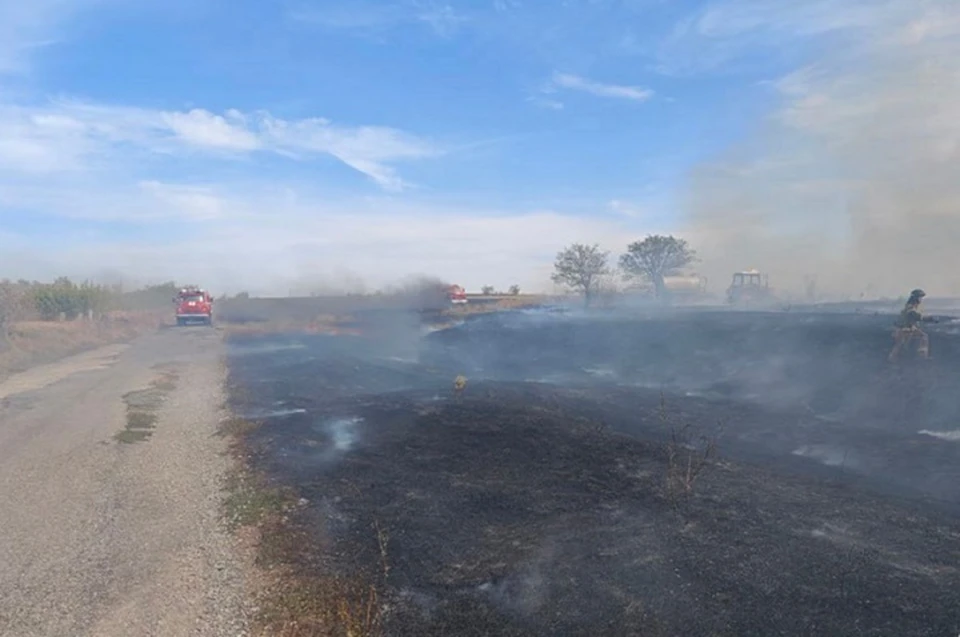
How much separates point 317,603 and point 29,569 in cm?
367

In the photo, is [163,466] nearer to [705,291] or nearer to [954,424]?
[954,424]

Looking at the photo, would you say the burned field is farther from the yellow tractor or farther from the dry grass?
the yellow tractor

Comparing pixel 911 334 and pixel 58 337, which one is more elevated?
pixel 911 334

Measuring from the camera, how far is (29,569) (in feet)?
23.8

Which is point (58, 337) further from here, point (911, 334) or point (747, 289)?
point (747, 289)

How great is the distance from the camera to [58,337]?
1229 inches

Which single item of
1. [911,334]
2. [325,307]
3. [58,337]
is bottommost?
[58,337]

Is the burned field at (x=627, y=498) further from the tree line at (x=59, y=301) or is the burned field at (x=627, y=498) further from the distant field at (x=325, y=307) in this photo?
the distant field at (x=325, y=307)

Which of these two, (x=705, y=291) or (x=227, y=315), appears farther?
(x=705, y=291)

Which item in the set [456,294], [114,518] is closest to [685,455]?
[114,518]

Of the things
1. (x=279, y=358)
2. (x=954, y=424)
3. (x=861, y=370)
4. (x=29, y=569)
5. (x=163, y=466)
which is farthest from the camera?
(x=279, y=358)

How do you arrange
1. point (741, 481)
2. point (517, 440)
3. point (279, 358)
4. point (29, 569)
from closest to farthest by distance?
point (29, 569) < point (741, 481) < point (517, 440) < point (279, 358)

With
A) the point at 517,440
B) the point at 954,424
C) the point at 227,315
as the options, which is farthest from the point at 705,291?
the point at 517,440

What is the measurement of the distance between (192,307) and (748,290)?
46940mm
